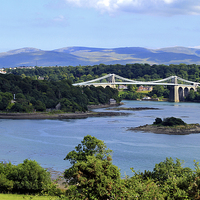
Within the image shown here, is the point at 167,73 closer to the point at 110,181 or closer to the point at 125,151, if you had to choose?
the point at 125,151

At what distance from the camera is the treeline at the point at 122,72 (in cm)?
9531

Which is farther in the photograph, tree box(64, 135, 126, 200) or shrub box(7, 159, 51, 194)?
shrub box(7, 159, 51, 194)

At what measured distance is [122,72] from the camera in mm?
101000

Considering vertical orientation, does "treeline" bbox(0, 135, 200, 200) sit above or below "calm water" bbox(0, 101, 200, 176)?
above

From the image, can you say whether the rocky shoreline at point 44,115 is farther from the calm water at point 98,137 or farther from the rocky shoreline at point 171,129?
the rocky shoreline at point 171,129

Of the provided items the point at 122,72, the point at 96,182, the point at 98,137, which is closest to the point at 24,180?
the point at 96,182

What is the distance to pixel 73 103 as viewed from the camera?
148 feet

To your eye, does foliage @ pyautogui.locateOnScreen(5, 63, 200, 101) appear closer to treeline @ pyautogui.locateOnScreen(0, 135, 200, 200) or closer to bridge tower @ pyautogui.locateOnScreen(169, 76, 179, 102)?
bridge tower @ pyautogui.locateOnScreen(169, 76, 179, 102)

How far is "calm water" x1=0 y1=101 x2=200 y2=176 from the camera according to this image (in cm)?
1830

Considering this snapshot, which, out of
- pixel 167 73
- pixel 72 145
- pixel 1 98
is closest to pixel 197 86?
pixel 167 73

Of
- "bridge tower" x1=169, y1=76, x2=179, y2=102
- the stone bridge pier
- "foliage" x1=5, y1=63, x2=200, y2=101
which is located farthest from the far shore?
"foliage" x1=5, y1=63, x2=200, y2=101

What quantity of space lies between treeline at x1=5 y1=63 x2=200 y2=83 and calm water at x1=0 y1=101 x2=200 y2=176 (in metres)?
63.1

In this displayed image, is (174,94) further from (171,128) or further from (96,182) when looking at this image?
(96,182)

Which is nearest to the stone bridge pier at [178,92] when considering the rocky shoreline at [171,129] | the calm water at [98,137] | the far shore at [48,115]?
the far shore at [48,115]
